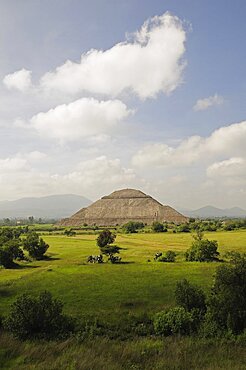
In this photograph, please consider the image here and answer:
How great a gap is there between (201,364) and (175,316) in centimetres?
1084

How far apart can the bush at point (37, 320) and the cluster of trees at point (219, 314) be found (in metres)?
7.78

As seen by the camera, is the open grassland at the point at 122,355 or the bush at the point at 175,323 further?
the bush at the point at 175,323

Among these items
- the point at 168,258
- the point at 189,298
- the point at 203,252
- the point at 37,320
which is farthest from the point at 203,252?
the point at 37,320

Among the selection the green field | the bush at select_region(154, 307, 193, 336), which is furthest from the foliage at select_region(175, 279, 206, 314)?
the green field

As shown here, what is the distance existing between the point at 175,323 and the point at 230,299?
4.69 metres

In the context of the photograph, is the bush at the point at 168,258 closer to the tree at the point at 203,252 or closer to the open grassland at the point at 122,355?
the tree at the point at 203,252

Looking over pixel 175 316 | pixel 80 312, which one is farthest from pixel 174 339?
pixel 80 312

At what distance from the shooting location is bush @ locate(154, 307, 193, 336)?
1061 inches

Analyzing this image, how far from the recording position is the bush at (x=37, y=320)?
2458cm

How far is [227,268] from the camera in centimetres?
2878

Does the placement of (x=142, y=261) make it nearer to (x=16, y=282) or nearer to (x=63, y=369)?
(x=16, y=282)

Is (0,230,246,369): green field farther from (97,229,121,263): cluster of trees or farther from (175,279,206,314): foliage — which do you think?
(175,279,206,314): foliage

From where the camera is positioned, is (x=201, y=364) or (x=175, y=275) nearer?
(x=201, y=364)

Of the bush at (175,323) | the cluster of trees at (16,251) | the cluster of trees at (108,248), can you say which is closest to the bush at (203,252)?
the cluster of trees at (108,248)
